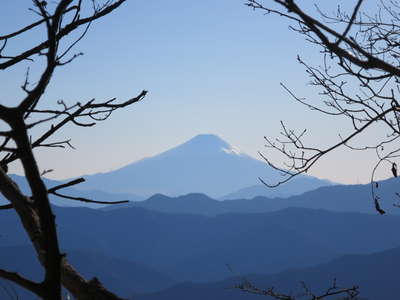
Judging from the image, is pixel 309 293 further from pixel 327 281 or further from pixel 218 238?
pixel 218 238

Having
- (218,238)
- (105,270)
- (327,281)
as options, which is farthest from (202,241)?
(327,281)

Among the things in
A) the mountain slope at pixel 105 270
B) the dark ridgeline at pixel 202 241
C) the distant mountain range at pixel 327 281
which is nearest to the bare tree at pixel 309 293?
the distant mountain range at pixel 327 281

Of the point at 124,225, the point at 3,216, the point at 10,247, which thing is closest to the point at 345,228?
the point at 124,225

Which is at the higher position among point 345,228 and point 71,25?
point 345,228

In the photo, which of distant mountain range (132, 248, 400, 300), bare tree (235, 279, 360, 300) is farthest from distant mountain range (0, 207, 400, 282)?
bare tree (235, 279, 360, 300)

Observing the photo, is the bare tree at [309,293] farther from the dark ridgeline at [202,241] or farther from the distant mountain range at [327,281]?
the dark ridgeline at [202,241]

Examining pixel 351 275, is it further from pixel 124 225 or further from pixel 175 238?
pixel 124 225

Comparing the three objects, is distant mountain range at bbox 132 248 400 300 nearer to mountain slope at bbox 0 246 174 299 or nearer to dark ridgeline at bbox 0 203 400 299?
mountain slope at bbox 0 246 174 299

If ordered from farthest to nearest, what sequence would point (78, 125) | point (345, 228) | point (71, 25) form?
1. point (345, 228)
2. point (78, 125)
3. point (71, 25)

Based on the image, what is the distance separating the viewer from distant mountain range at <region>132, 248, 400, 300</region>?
332 feet

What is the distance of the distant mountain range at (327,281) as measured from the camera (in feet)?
332

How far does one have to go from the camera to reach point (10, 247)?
13988cm

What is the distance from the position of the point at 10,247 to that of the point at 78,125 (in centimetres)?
14825

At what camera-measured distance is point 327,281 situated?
108 m
